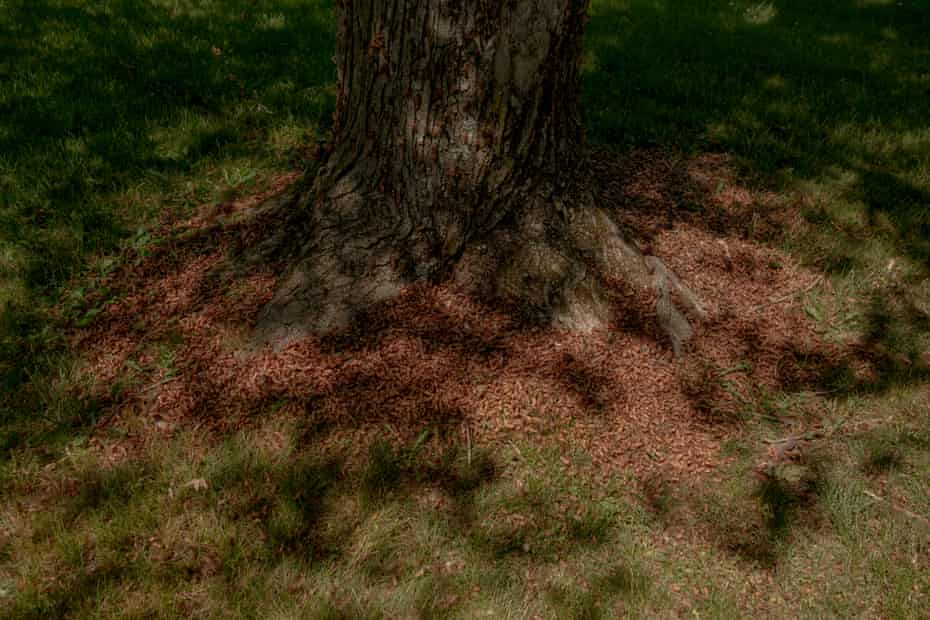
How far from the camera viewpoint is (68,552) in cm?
256

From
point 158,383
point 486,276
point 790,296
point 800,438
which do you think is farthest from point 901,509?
point 158,383

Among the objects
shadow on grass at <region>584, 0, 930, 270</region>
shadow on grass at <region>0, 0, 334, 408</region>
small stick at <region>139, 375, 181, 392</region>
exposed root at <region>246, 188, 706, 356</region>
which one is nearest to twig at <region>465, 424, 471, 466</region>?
exposed root at <region>246, 188, 706, 356</region>

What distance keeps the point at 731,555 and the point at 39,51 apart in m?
6.61

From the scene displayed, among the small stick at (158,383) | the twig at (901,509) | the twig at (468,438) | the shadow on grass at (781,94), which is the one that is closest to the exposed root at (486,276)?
the small stick at (158,383)

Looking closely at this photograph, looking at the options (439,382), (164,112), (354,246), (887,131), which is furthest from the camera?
(887,131)

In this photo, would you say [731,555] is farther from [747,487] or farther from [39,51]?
[39,51]

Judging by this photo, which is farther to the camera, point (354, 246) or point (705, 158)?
point (705, 158)

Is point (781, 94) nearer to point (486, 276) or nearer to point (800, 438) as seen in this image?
point (800, 438)

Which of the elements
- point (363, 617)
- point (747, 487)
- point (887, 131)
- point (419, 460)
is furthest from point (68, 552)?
point (887, 131)

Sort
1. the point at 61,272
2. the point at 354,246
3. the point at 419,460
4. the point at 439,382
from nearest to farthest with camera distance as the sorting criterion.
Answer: the point at 419,460 → the point at 439,382 → the point at 354,246 → the point at 61,272

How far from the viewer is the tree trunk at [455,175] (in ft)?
9.86

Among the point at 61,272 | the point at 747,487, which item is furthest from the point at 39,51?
the point at 747,487

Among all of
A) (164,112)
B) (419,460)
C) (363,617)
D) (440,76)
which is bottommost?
(363,617)

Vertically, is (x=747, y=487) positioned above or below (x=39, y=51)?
below
